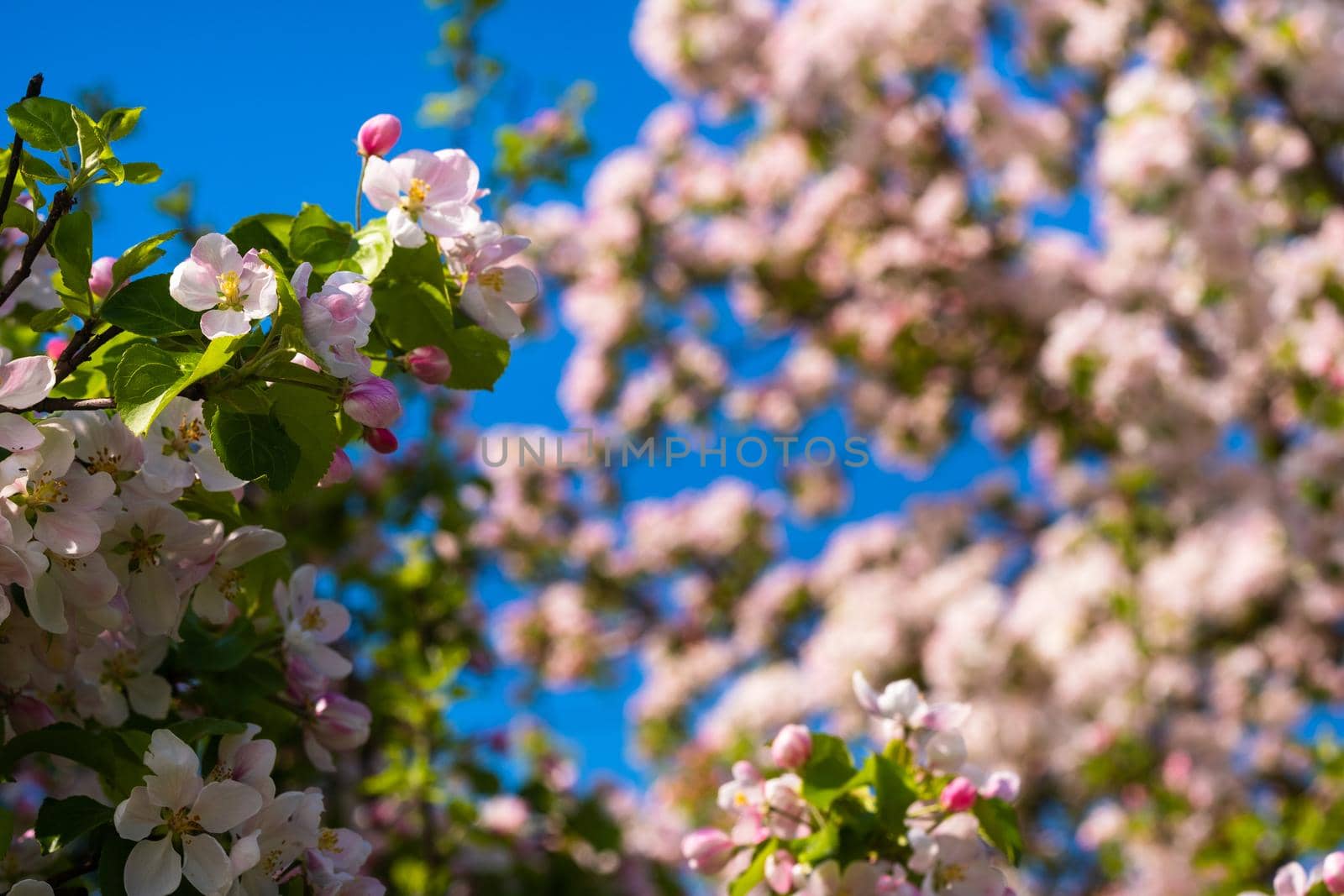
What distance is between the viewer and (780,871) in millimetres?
1408

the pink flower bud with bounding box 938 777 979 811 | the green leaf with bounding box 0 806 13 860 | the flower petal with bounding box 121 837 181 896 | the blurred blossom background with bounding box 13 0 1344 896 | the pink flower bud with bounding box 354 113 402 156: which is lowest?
the flower petal with bounding box 121 837 181 896

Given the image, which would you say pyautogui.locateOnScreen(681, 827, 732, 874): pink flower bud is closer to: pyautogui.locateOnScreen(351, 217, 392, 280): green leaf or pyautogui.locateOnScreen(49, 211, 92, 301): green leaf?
pyautogui.locateOnScreen(351, 217, 392, 280): green leaf

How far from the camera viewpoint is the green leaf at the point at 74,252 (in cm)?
114

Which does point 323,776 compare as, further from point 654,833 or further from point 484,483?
point 654,833

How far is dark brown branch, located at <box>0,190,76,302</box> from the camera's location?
3.71 ft

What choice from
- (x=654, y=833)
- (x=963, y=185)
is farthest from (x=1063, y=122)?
(x=654, y=833)

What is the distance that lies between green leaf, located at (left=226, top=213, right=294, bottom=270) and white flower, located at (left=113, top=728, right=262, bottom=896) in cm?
A: 49

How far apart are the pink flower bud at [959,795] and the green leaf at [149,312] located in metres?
0.93

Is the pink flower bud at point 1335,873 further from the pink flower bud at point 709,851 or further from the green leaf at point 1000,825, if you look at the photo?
the pink flower bud at point 709,851

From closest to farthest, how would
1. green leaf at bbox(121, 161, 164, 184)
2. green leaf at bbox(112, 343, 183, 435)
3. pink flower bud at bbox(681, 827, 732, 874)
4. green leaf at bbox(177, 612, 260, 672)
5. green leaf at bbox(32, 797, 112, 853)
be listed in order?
green leaf at bbox(112, 343, 183, 435)
green leaf at bbox(32, 797, 112, 853)
green leaf at bbox(121, 161, 164, 184)
green leaf at bbox(177, 612, 260, 672)
pink flower bud at bbox(681, 827, 732, 874)

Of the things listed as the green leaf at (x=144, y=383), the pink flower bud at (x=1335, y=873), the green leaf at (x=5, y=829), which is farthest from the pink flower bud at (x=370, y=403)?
the pink flower bud at (x=1335, y=873)

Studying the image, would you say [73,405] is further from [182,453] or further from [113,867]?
[113,867]

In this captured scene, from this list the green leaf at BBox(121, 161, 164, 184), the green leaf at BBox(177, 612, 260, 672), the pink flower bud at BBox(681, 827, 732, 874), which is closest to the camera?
the green leaf at BBox(121, 161, 164, 184)

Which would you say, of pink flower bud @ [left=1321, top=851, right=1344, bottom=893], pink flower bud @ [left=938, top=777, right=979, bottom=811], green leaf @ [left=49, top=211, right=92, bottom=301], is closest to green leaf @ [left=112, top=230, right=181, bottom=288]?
green leaf @ [left=49, top=211, right=92, bottom=301]
